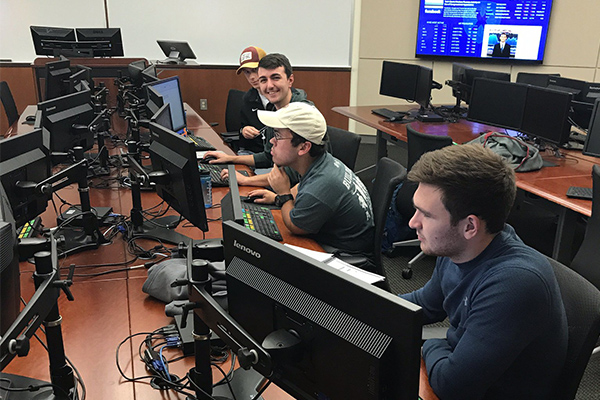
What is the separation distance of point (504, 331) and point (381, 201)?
1.21 metres

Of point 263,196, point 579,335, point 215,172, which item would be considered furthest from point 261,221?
point 579,335

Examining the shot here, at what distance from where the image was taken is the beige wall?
597 cm

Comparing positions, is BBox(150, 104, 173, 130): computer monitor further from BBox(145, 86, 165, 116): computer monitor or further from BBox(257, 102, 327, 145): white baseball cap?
BBox(257, 102, 327, 145): white baseball cap

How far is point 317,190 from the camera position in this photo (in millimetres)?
2066

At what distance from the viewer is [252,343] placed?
951 mm

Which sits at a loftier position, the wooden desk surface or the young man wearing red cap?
the young man wearing red cap

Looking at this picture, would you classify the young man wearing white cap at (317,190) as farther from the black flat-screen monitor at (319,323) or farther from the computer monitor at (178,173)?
the black flat-screen monitor at (319,323)

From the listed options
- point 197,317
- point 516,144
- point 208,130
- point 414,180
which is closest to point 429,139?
point 516,144

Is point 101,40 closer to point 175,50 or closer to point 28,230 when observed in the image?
point 175,50

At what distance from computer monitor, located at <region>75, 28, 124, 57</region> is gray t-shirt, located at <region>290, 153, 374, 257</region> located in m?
3.97

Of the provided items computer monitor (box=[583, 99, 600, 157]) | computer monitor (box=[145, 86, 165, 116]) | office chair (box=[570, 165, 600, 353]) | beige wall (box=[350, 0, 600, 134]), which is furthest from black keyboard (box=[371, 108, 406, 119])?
office chair (box=[570, 165, 600, 353])

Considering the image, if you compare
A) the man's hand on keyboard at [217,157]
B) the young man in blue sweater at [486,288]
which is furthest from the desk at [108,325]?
the man's hand on keyboard at [217,157]

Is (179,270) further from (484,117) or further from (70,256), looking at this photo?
(484,117)

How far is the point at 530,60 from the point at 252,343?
21.1 ft
